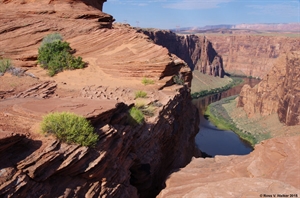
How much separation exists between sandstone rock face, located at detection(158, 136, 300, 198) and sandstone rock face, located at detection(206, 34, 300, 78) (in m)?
134

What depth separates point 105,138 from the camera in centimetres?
838

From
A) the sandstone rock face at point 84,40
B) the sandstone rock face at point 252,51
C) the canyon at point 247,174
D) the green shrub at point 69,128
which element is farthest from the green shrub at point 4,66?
the sandstone rock face at point 252,51

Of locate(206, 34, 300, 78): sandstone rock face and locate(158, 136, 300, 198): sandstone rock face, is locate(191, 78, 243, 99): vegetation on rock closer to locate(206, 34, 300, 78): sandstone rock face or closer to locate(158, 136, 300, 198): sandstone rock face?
locate(206, 34, 300, 78): sandstone rock face

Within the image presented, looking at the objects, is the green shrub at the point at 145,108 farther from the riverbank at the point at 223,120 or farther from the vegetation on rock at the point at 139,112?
the riverbank at the point at 223,120

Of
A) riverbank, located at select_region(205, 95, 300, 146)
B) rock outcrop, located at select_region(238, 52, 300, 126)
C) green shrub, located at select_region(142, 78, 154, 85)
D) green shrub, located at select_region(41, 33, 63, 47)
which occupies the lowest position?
riverbank, located at select_region(205, 95, 300, 146)

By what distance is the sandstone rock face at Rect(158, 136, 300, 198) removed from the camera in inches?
345

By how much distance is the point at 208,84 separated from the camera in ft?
356

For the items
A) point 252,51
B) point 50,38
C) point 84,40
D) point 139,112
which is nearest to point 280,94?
point 84,40

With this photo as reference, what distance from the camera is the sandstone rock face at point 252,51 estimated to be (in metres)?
140

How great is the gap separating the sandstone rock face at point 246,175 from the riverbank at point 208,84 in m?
74.0

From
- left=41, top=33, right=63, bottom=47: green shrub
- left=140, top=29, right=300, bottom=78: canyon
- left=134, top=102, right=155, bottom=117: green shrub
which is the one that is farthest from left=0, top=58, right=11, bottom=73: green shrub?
left=140, top=29, right=300, bottom=78: canyon

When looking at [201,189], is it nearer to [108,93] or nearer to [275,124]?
[108,93]

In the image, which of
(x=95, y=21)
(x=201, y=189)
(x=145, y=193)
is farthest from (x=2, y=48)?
(x=201, y=189)

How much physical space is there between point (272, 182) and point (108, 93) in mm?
7981
